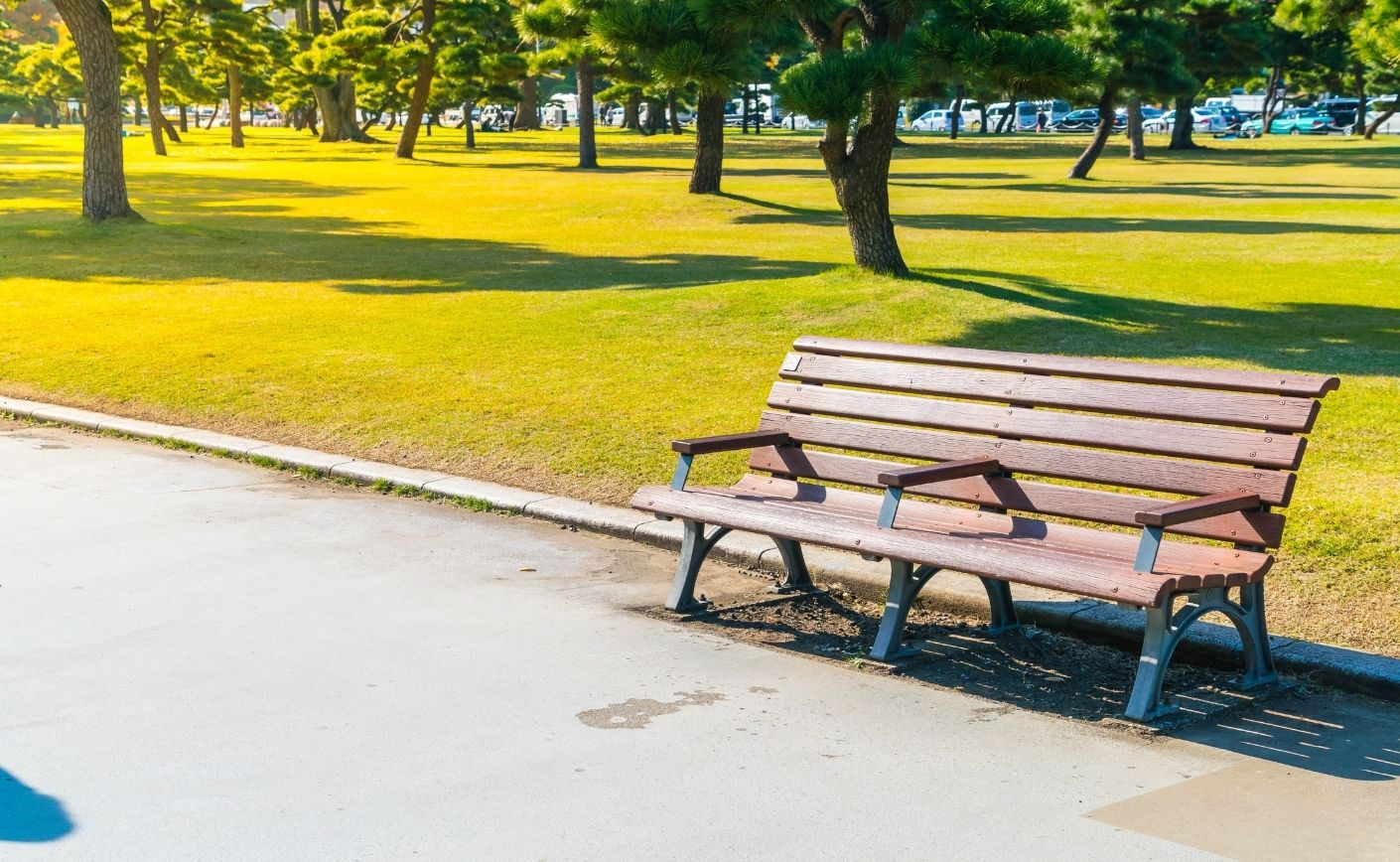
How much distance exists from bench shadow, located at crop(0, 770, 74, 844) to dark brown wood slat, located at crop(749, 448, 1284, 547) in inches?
120

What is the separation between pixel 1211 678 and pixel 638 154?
160 feet

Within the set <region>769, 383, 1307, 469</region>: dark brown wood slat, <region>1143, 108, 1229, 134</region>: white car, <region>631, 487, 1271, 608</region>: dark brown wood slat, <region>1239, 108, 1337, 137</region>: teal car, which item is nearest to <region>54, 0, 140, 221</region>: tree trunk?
<region>769, 383, 1307, 469</region>: dark brown wood slat

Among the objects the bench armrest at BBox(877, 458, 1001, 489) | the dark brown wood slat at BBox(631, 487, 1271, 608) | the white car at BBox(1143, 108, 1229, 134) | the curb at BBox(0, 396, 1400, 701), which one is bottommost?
the curb at BBox(0, 396, 1400, 701)

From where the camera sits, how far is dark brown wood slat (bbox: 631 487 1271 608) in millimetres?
4719

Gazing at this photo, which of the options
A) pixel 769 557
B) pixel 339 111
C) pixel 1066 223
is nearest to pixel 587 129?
pixel 1066 223

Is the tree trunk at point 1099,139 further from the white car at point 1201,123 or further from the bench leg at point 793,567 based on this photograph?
the white car at point 1201,123

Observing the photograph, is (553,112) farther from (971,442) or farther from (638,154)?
(971,442)

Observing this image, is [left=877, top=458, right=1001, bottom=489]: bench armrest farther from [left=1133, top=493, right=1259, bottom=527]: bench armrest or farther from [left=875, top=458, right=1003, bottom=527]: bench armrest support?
[left=1133, top=493, right=1259, bottom=527]: bench armrest

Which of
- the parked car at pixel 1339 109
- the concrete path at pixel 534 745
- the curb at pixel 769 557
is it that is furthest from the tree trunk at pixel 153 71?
the parked car at pixel 1339 109

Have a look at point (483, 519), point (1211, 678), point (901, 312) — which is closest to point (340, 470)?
point (483, 519)

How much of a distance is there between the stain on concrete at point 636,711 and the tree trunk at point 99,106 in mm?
19594

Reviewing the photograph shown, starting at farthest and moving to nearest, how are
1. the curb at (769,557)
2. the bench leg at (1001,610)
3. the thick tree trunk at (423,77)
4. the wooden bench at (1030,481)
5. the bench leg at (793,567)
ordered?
the thick tree trunk at (423,77) < the bench leg at (793,567) < the bench leg at (1001,610) < the curb at (769,557) < the wooden bench at (1030,481)

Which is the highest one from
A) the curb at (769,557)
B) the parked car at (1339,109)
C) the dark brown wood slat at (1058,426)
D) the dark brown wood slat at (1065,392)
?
the parked car at (1339,109)

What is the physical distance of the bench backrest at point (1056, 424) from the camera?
519 cm
